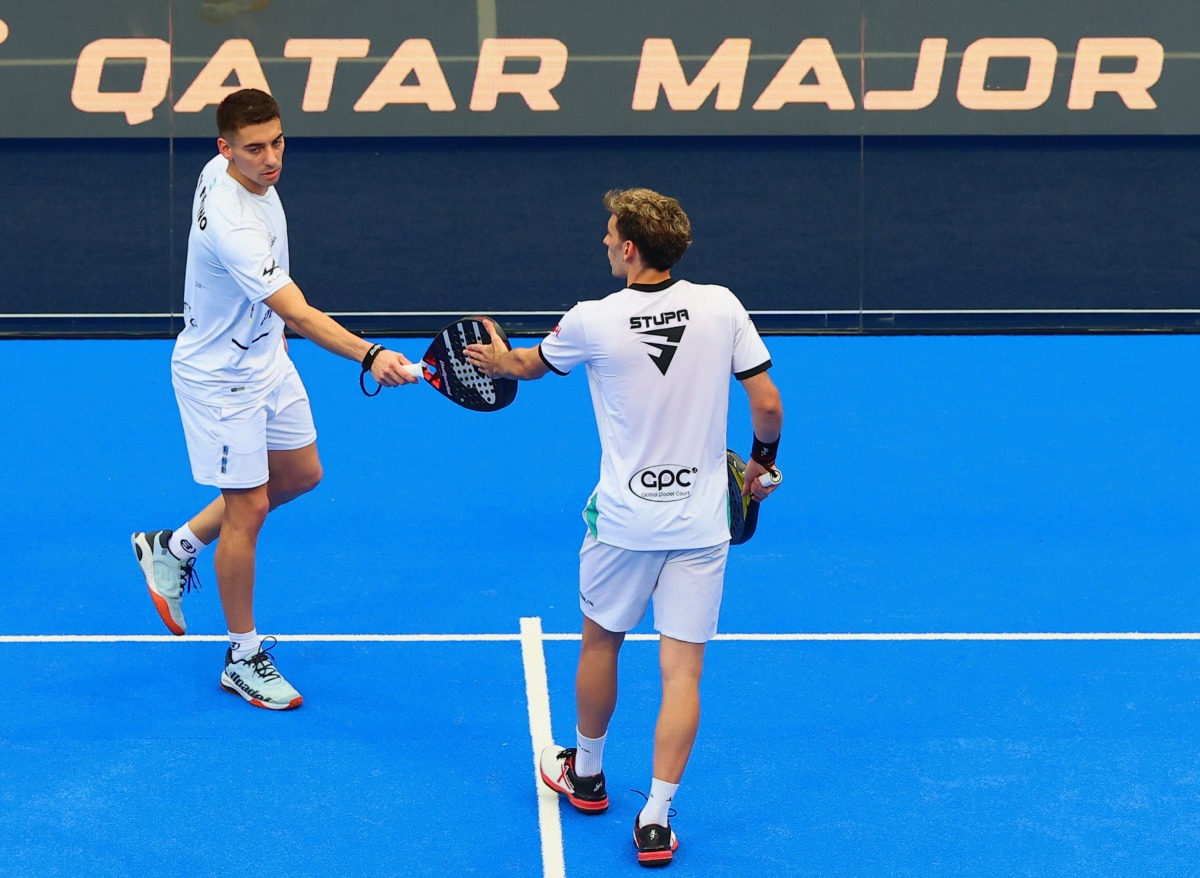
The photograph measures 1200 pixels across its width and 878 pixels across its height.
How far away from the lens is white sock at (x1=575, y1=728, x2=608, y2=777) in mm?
4727

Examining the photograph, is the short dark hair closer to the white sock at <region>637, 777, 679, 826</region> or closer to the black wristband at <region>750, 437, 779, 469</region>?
the black wristband at <region>750, 437, 779, 469</region>

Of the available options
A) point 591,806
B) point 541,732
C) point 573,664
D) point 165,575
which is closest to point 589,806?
point 591,806

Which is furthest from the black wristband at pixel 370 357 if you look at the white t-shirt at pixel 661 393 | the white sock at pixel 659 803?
the white sock at pixel 659 803

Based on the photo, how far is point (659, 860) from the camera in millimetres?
4422

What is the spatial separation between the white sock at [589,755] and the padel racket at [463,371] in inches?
42.0

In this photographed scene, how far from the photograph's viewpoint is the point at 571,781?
482cm

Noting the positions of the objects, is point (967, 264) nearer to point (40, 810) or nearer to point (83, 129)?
point (83, 129)

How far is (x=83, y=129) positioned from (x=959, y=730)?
32.9 feet

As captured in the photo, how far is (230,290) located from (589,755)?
2.10 m

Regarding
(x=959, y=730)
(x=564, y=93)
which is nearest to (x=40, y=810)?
(x=959, y=730)

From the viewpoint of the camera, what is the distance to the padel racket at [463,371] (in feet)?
16.2

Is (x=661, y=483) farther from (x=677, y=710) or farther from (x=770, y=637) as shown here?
(x=770, y=637)

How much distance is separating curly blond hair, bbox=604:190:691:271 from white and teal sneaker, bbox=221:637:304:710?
2.21 m

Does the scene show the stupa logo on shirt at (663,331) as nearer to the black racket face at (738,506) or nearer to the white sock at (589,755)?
Answer: the black racket face at (738,506)
